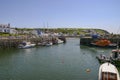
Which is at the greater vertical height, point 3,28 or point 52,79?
point 3,28

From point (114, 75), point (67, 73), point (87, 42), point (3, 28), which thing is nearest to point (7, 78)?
point (67, 73)

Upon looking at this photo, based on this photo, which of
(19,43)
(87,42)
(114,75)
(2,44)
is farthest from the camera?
(87,42)

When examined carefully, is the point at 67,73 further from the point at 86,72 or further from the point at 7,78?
the point at 7,78

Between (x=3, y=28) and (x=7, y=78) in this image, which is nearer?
(x=7, y=78)

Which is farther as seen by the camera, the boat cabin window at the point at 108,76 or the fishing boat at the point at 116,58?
the fishing boat at the point at 116,58

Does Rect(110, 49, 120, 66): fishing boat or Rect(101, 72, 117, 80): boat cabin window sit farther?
Rect(110, 49, 120, 66): fishing boat

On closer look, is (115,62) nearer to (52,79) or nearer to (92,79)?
(92,79)

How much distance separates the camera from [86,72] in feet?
109

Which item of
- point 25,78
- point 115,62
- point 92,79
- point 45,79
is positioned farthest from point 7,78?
point 115,62

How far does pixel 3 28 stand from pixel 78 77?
87.3 meters

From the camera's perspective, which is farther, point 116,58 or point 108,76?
point 116,58

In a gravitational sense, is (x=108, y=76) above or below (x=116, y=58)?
below

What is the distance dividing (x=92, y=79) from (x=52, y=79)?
18.6 ft

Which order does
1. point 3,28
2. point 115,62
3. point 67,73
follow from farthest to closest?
1. point 3,28
2. point 115,62
3. point 67,73
